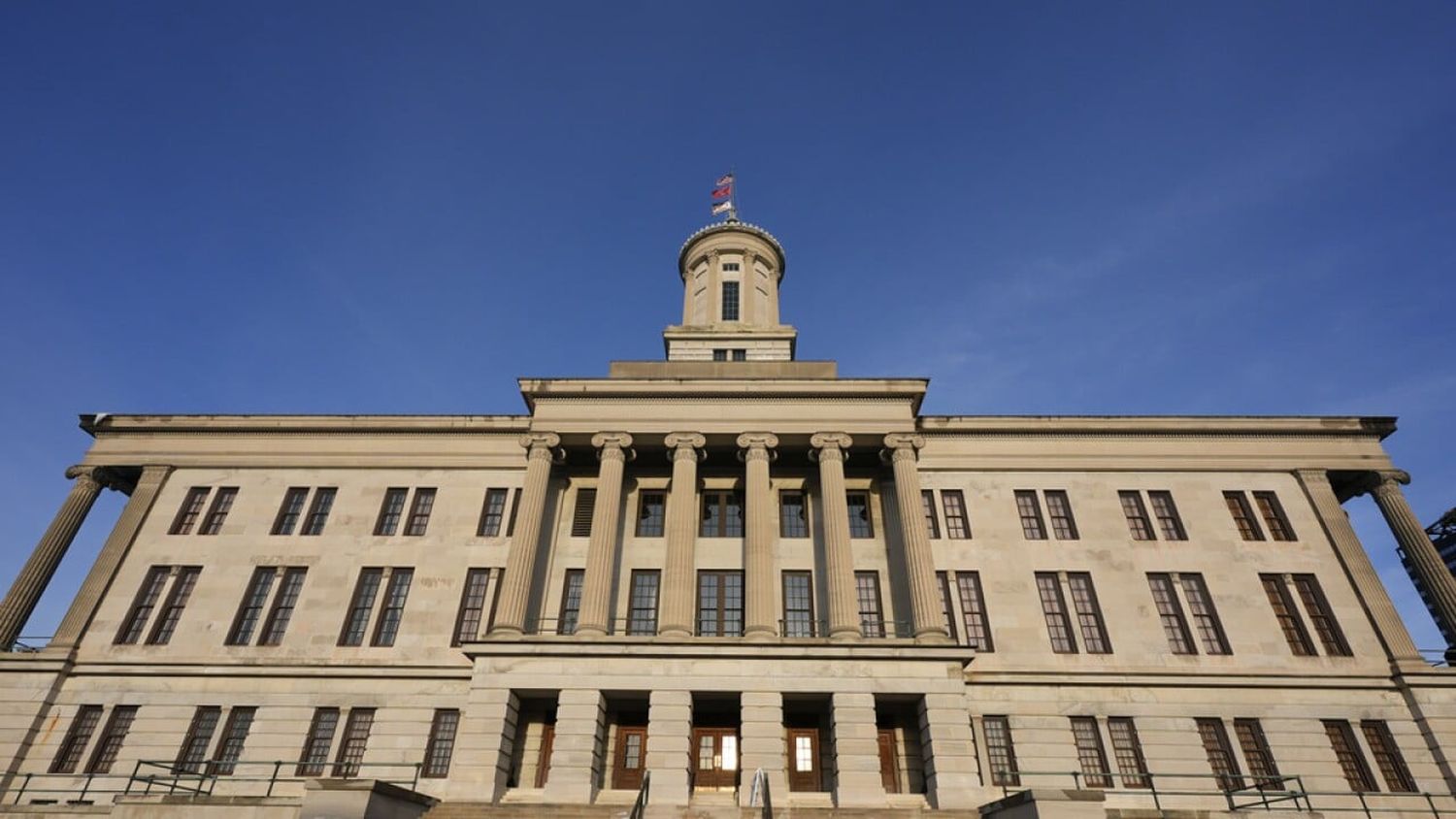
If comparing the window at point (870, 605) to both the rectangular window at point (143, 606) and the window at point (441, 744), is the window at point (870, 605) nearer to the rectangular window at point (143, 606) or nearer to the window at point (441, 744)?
the window at point (441, 744)

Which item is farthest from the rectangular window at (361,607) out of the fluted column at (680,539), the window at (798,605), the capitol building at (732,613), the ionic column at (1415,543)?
the ionic column at (1415,543)

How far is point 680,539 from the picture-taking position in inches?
1093

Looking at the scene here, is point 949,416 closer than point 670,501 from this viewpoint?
No

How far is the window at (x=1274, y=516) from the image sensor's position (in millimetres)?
30984

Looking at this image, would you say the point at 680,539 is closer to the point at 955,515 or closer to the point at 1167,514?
the point at 955,515

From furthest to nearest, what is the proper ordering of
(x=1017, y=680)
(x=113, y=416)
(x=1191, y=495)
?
(x=113, y=416)
(x=1191, y=495)
(x=1017, y=680)

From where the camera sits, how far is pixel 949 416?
3353 cm

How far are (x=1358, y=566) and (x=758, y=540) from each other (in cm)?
2428

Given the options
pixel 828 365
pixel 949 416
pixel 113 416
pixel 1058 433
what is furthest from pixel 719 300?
pixel 113 416

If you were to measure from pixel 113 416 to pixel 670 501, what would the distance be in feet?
87.4

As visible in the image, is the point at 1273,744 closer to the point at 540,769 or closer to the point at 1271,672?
the point at 1271,672

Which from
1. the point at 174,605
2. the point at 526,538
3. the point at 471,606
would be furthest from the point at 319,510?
the point at 526,538

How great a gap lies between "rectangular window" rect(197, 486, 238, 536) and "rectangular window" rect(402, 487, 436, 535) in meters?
8.12

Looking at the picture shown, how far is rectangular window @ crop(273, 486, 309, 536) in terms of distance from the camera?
32.0 m
